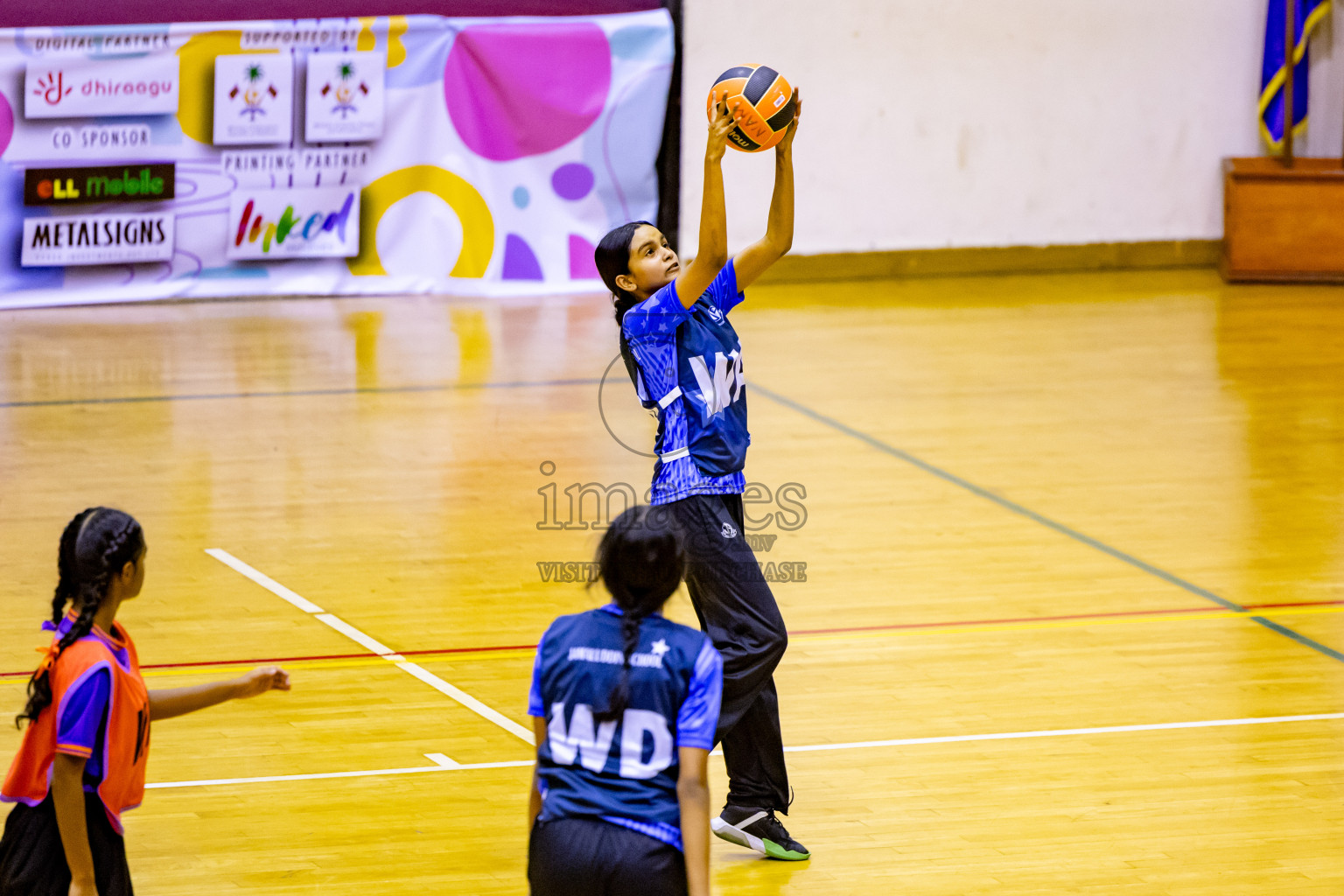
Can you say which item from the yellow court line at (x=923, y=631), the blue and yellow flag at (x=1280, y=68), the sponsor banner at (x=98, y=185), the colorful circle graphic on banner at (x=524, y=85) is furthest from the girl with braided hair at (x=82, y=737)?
the blue and yellow flag at (x=1280, y=68)

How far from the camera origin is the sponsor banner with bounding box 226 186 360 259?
40.8ft

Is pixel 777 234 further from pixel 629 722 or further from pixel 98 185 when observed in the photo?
pixel 98 185

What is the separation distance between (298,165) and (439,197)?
1053mm

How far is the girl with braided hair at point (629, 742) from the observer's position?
2.97 m

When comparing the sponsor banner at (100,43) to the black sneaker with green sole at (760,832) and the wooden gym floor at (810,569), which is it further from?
the black sneaker with green sole at (760,832)

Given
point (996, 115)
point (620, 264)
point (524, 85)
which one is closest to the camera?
point (620, 264)

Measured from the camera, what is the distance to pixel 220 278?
12.5m

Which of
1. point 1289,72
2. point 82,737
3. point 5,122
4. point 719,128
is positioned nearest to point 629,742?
point 82,737

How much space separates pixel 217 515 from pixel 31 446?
161cm

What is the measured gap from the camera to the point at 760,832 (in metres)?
4.50

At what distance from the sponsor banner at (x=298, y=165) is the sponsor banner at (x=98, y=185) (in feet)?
1.52

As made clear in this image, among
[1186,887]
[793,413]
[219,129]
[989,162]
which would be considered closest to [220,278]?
[219,129]

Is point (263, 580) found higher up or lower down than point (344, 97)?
lower down

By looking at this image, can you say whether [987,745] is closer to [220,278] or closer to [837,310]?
[837,310]
